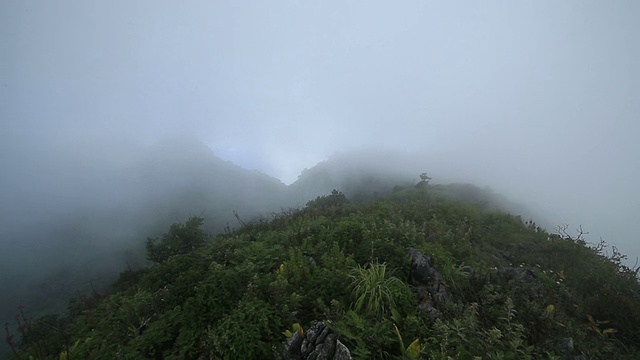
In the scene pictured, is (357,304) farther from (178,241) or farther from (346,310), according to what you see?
(178,241)

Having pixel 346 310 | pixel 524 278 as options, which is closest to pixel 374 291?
pixel 346 310

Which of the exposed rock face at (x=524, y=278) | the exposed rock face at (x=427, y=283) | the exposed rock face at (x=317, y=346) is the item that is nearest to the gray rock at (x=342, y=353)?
the exposed rock face at (x=317, y=346)

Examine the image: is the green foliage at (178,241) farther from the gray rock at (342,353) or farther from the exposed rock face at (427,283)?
the gray rock at (342,353)

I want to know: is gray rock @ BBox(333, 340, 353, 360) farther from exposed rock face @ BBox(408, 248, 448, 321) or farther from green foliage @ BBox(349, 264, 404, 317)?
exposed rock face @ BBox(408, 248, 448, 321)

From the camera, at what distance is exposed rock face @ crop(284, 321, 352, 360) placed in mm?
4586

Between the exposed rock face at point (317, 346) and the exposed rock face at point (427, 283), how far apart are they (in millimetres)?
2276

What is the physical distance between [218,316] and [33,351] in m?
5.29

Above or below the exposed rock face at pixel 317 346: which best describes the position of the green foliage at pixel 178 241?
below

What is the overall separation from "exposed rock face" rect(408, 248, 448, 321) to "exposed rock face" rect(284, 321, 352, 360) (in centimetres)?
228

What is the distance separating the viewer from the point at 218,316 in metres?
5.61

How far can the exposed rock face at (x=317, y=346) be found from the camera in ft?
15.0

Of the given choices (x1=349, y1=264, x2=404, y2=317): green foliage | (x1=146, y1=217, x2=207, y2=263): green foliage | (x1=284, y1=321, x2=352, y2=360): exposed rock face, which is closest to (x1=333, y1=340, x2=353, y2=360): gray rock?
(x1=284, y1=321, x2=352, y2=360): exposed rock face

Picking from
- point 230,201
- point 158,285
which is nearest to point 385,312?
point 158,285

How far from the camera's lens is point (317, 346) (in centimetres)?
474
